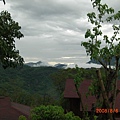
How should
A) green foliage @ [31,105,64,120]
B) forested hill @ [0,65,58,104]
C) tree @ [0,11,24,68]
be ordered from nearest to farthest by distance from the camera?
1. tree @ [0,11,24,68]
2. green foliage @ [31,105,64,120]
3. forested hill @ [0,65,58,104]

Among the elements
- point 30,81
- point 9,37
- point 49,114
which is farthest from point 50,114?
point 30,81

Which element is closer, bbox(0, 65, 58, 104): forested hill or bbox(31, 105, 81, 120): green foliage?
bbox(31, 105, 81, 120): green foliage

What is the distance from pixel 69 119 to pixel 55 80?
107 ft

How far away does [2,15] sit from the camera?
15430 millimetres

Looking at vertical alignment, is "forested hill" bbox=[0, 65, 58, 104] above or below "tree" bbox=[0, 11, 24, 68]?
below

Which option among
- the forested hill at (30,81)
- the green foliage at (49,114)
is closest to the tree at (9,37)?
the green foliage at (49,114)

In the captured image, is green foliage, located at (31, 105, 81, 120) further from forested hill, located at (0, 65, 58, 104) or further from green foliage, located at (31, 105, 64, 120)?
forested hill, located at (0, 65, 58, 104)

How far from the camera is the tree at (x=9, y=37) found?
15.3 metres

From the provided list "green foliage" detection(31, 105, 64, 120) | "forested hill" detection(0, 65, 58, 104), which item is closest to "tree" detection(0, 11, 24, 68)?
"green foliage" detection(31, 105, 64, 120)

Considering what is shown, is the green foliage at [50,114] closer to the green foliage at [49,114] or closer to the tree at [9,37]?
the green foliage at [49,114]

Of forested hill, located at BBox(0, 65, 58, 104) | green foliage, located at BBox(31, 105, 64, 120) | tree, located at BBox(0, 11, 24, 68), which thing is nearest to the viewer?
tree, located at BBox(0, 11, 24, 68)

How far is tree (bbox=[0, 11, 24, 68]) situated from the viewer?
50.1 ft

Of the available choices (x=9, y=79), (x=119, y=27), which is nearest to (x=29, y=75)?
(x=9, y=79)

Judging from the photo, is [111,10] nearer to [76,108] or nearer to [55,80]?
[76,108]
